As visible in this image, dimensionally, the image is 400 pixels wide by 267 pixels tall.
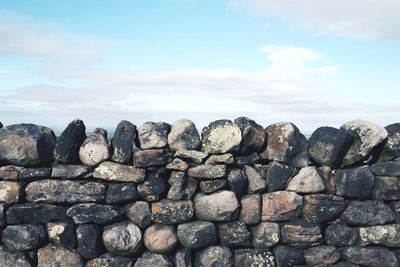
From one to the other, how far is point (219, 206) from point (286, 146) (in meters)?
1.32

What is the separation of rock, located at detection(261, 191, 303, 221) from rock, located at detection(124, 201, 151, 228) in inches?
67.1

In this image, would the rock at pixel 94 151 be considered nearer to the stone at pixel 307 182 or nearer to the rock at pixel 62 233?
the rock at pixel 62 233

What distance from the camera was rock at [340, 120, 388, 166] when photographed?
18.4 feet

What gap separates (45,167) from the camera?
5.61 m

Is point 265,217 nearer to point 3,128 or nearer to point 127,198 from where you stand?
point 127,198

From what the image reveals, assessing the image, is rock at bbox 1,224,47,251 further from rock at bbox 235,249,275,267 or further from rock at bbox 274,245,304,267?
rock at bbox 274,245,304,267

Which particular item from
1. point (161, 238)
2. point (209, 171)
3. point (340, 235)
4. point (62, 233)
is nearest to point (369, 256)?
point (340, 235)

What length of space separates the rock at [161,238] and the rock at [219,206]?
548mm

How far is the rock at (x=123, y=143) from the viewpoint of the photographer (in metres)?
5.54

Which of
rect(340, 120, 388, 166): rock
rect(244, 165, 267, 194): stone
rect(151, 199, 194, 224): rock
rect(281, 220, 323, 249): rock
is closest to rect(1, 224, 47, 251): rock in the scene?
rect(151, 199, 194, 224): rock

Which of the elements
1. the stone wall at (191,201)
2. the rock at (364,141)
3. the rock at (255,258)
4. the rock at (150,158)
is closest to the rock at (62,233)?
the stone wall at (191,201)

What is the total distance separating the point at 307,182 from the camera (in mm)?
5539

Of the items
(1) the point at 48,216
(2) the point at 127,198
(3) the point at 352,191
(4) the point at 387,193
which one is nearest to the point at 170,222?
(2) the point at 127,198

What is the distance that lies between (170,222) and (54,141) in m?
2.18
